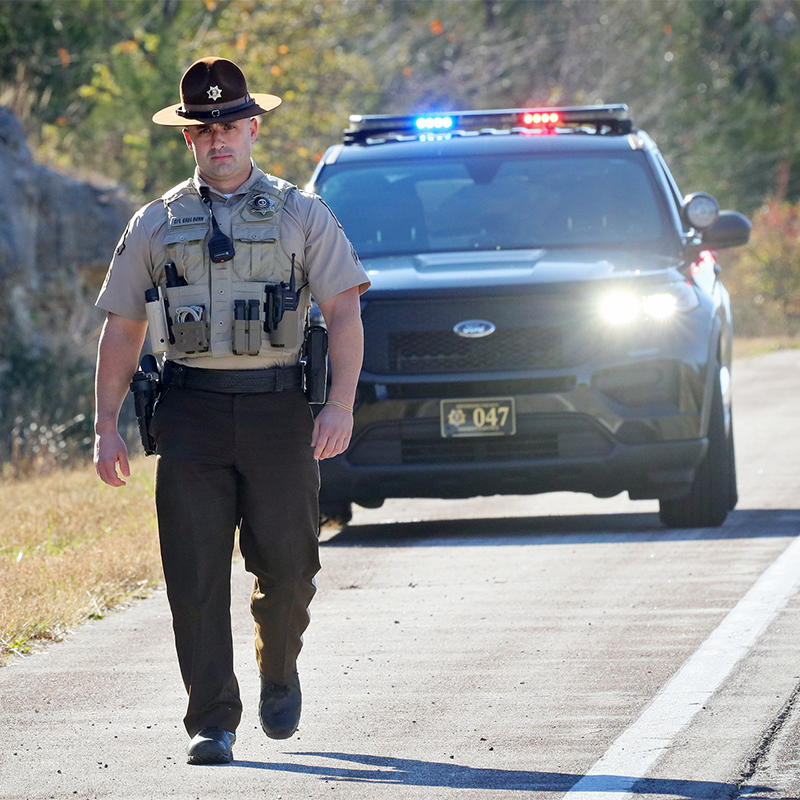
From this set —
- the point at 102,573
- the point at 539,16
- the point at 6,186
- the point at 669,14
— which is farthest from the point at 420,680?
the point at 669,14

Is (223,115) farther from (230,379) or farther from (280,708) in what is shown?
(280,708)

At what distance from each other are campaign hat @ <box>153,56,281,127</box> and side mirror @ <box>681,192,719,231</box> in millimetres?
4574

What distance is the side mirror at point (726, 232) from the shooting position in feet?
29.7

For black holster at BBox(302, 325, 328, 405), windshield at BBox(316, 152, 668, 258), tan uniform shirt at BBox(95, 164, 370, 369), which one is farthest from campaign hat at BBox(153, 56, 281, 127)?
windshield at BBox(316, 152, 668, 258)

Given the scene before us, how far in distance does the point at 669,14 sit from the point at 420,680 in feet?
107

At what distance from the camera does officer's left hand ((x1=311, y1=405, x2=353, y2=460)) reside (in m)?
4.76

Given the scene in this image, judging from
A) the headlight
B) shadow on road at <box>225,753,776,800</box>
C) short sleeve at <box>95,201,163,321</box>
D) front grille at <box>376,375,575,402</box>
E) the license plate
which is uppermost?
short sleeve at <box>95,201,163,321</box>

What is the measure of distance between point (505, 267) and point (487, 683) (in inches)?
129

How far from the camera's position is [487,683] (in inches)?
218

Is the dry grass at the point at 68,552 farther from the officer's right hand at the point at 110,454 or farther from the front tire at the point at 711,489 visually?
the front tire at the point at 711,489

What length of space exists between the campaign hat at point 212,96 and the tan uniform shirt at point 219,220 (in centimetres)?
18

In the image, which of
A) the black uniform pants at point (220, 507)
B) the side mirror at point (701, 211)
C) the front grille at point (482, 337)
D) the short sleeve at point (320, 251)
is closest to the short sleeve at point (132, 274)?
the black uniform pants at point (220, 507)

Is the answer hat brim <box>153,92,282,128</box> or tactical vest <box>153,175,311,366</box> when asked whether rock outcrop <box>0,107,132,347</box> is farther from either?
tactical vest <box>153,175,311,366</box>

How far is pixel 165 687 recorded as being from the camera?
569 centimetres
